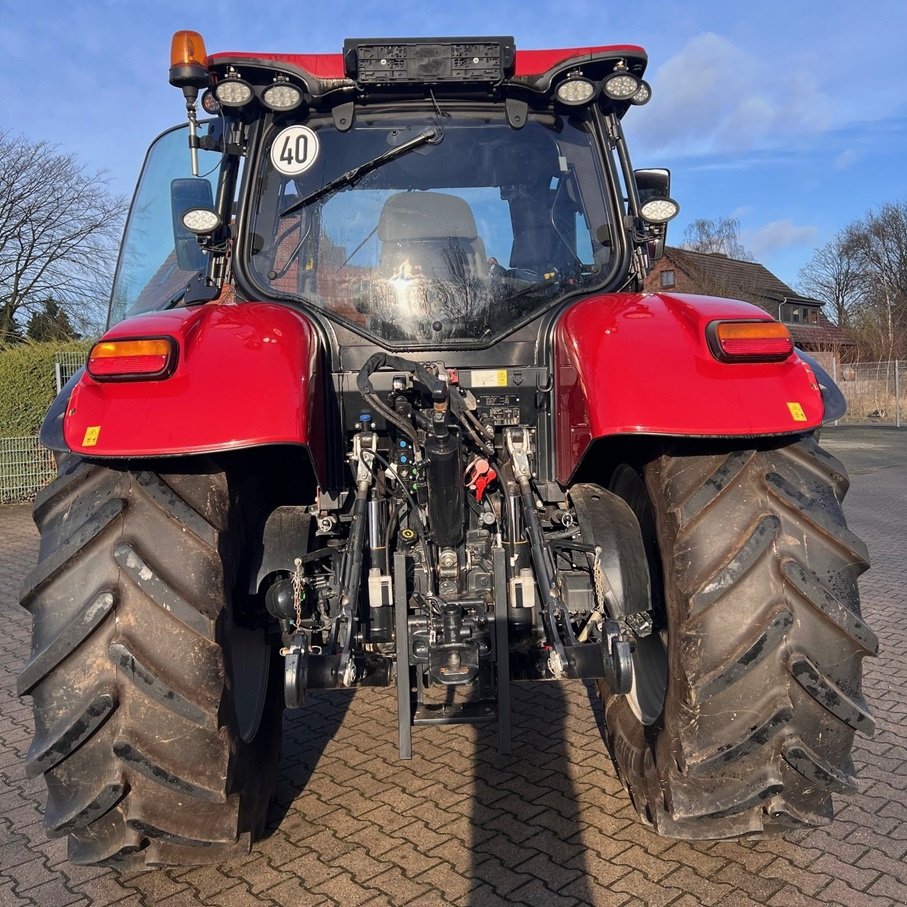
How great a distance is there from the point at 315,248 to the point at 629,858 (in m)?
2.50

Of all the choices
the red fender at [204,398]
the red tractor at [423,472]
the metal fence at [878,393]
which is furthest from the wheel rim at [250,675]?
the metal fence at [878,393]

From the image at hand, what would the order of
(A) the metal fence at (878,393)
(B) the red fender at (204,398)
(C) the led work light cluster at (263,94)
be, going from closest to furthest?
(B) the red fender at (204,398), (C) the led work light cluster at (263,94), (A) the metal fence at (878,393)

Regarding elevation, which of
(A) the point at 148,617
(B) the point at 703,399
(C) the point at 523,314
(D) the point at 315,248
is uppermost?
(D) the point at 315,248

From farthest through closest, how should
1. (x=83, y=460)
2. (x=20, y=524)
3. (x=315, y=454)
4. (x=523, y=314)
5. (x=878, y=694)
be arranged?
1. (x=20, y=524)
2. (x=878, y=694)
3. (x=523, y=314)
4. (x=315, y=454)
5. (x=83, y=460)

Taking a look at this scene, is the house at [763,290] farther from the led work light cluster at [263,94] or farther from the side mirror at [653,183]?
the led work light cluster at [263,94]

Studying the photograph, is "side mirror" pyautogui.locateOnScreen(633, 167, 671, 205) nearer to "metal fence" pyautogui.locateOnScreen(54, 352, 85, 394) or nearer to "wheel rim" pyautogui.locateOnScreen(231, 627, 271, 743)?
"wheel rim" pyautogui.locateOnScreen(231, 627, 271, 743)

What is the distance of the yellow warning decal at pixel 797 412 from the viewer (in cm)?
258

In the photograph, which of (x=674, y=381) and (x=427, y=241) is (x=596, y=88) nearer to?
(x=427, y=241)

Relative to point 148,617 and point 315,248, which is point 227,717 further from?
point 315,248

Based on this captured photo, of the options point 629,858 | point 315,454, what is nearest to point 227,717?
point 315,454

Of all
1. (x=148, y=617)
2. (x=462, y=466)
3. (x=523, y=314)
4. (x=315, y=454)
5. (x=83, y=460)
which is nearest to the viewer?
(x=148, y=617)

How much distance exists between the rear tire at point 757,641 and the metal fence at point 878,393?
29478 millimetres

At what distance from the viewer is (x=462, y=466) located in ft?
10.5

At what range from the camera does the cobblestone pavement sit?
2.86 meters
